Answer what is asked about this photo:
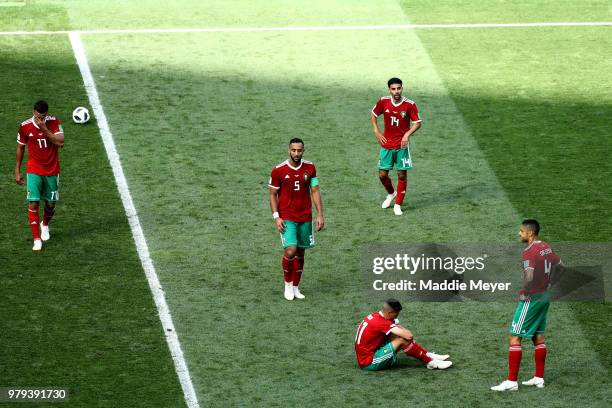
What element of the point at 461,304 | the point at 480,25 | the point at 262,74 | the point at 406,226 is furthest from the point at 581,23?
the point at 461,304

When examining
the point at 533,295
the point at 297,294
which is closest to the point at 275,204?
the point at 297,294

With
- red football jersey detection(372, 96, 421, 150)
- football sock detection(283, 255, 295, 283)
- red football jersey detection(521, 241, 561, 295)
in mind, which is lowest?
red football jersey detection(521, 241, 561, 295)

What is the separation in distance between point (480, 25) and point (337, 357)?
1312 centimetres

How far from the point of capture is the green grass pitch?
1506cm

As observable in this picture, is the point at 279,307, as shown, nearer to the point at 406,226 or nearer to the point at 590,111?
the point at 406,226

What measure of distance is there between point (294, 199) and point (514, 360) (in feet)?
11.8

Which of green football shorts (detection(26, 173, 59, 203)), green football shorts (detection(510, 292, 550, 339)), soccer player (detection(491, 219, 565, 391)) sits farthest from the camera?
green football shorts (detection(26, 173, 59, 203))

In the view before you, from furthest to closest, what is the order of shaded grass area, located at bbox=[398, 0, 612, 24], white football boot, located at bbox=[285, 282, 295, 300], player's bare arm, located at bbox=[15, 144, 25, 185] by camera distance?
1. shaded grass area, located at bbox=[398, 0, 612, 24]
2. player's bare arm, located at bbox=[15, 144, 25, 185]
3. white football boot, located at bbox=[285, 282, 295, 300]

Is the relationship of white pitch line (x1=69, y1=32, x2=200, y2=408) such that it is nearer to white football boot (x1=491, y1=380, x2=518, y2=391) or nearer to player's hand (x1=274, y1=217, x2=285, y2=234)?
player's hand (x1=274, y1=217, x2=285, y2=234)

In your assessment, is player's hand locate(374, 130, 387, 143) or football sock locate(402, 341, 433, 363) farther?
player's hand locate(374, 130, 387, 143)

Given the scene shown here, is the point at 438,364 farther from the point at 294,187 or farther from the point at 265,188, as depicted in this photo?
the point at 265,188

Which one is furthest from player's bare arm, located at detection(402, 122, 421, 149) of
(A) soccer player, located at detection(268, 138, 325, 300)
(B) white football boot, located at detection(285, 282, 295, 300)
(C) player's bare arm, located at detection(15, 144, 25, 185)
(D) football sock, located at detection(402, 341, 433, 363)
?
(C) player's bare arm, located at detection(15, 144, 25, 185)

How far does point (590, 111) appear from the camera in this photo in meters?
23.1

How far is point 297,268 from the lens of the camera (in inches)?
658
